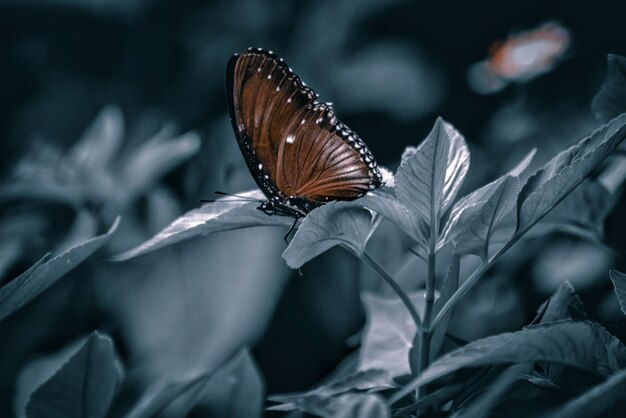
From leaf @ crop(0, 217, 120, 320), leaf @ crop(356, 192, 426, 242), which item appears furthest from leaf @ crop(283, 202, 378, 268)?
leaf @ crop(0, 217, 120, 320)

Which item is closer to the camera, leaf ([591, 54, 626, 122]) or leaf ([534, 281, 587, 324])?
leaf ([534, 281, 587, 324])

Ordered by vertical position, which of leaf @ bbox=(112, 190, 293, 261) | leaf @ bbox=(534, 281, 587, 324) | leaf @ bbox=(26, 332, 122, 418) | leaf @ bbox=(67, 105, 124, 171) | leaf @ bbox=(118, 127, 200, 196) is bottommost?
leaf @ bbox=(534, 281, 587, 324)

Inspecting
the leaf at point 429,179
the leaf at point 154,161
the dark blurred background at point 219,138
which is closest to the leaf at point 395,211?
the leaf at point 429,179

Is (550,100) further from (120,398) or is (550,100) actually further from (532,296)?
(120,398)

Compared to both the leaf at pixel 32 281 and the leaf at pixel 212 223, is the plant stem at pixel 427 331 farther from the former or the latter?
the leaf at pixel 32 281

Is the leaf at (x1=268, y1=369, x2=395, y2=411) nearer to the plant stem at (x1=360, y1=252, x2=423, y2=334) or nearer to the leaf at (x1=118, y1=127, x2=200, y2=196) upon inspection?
the plant stem at (x1=360, y1=252, x2=423, y2=334)

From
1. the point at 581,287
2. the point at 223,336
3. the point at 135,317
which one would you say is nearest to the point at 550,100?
the point at 581,287
